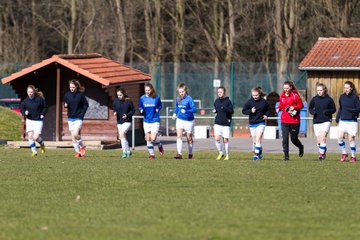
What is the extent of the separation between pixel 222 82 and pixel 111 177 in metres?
27.8

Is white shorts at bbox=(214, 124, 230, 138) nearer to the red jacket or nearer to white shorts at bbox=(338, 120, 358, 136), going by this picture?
the red jacket

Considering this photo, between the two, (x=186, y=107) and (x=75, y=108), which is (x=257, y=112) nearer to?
(x=186, y=107)

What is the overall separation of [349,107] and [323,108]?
75cm

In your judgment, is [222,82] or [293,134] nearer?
[293,134]

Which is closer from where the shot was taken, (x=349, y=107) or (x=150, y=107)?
(x=349, y=107)

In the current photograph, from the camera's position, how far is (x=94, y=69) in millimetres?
35344

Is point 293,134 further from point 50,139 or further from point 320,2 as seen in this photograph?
point 320,2

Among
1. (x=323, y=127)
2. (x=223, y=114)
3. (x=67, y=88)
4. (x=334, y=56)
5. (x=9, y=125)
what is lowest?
(x=9, y=125)

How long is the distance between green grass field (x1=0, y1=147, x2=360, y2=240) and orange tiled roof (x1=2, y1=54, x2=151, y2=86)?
1060cm

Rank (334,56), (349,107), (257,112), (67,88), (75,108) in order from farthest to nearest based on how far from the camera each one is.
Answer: (334,56) < (67,88) < (75,108) < (257,112) < (349,107)

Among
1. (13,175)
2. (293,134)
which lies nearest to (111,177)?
(13,175)

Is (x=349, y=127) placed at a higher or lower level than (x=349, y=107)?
lower

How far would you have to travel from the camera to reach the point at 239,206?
15.2m

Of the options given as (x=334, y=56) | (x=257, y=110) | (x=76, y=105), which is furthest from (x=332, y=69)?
(x=76, y=105)
